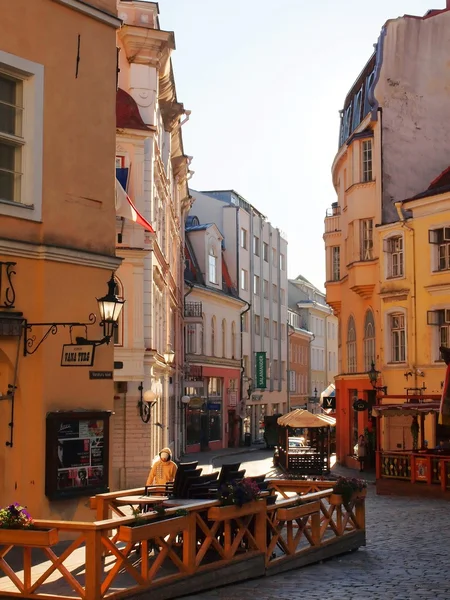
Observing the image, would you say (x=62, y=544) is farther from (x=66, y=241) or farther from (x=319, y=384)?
(x=319, y=384)

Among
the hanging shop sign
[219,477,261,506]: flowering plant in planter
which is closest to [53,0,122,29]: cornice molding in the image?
[219,477,261,506]: flowering plant in planter

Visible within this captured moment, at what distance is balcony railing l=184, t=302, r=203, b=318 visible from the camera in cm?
5100

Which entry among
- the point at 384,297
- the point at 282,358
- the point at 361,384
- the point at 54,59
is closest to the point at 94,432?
the point at 54,59

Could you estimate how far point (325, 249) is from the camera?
141ft

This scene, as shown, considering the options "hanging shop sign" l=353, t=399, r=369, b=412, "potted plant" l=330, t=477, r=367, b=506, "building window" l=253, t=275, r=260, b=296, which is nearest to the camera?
"potted plant" l=330, t=477, r=367, b=506

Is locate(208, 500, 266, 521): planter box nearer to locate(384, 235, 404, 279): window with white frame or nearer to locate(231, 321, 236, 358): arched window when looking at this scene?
locate(384, 235, 404, 279): window with white frame

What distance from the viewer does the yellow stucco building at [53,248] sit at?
13.5 metres

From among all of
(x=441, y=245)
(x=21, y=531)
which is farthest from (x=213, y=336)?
(x=21, y=531)

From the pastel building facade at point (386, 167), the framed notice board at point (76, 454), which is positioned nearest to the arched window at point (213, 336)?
the pastel building facade at point (386, 167)

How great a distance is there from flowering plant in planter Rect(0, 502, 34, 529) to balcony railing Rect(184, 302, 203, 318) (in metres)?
40.3

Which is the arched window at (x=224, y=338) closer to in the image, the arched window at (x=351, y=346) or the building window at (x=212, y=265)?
the building window at (x=212, y=265)

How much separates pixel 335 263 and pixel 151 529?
107ft

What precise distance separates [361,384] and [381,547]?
22907 mm

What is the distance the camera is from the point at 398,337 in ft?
117
